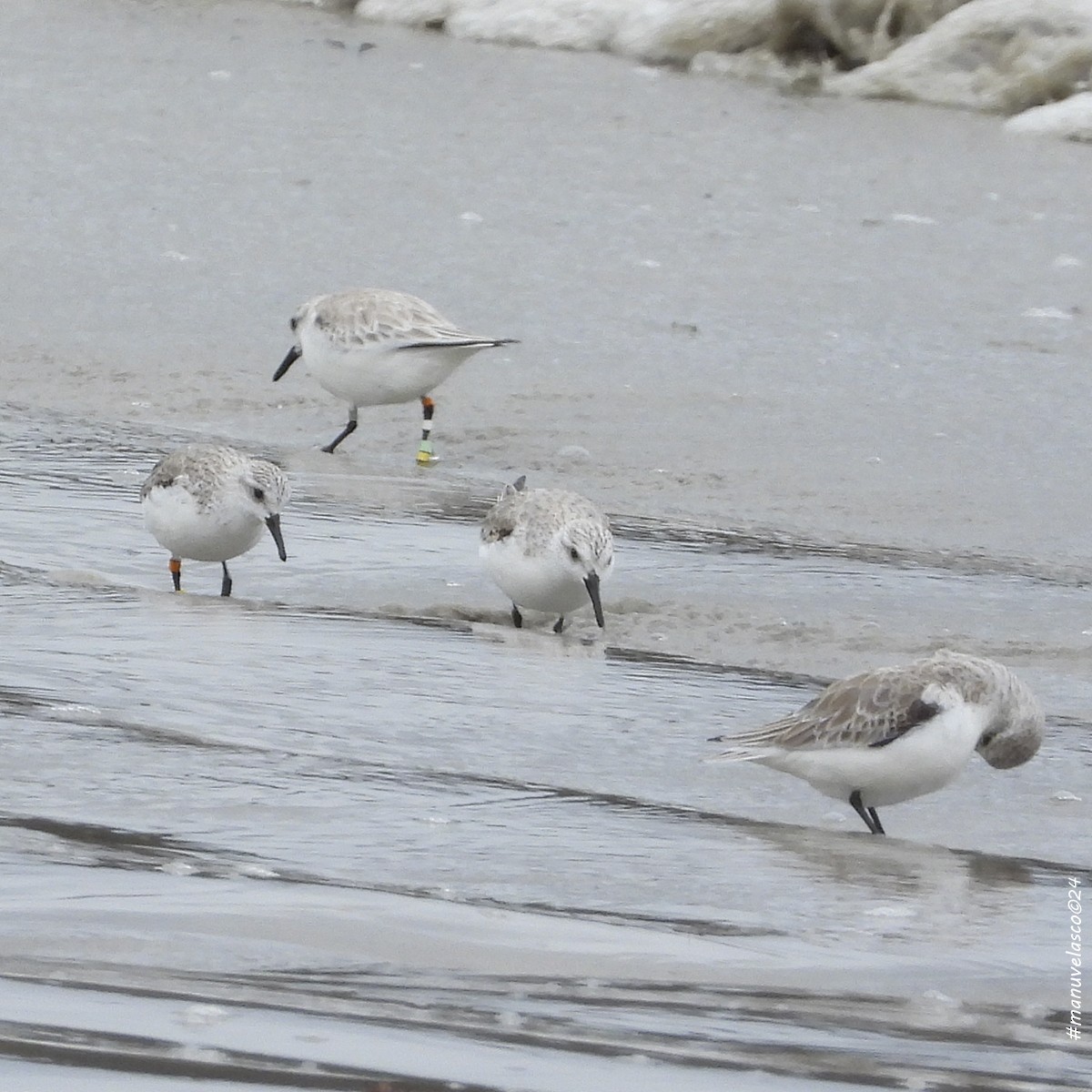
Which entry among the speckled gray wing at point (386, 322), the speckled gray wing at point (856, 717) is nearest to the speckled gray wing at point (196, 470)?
the speckled gray wing at point (386, 322)

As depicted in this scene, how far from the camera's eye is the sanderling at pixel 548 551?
6758 mm

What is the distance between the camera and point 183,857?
14.2 ft

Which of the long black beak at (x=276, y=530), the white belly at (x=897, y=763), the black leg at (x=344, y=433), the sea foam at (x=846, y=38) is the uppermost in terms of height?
the sea foam at (x=846, y=38)

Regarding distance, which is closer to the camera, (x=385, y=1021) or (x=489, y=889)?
(x=385, y=1021)

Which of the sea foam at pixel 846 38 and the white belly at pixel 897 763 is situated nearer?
the white belly at pixel 897 763

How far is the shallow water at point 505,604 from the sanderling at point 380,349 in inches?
9.6

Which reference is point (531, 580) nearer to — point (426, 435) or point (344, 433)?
point (426, 435)

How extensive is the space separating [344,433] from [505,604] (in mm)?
2252

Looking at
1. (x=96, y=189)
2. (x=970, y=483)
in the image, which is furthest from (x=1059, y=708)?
(x=96, y=189)

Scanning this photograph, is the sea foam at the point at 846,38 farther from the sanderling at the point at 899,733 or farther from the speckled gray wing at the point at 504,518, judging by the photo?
the sanderling at the point at 899,733

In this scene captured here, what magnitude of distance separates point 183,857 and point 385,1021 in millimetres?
905

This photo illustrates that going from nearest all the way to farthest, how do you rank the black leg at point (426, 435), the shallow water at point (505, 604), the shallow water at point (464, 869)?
the shallow water at point (464, 869) → the shallow water at point (505, 604) → the black leg at point (426, 435)

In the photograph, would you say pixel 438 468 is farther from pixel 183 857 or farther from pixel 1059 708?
pixel 183 857

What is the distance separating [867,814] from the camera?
16.8ft
